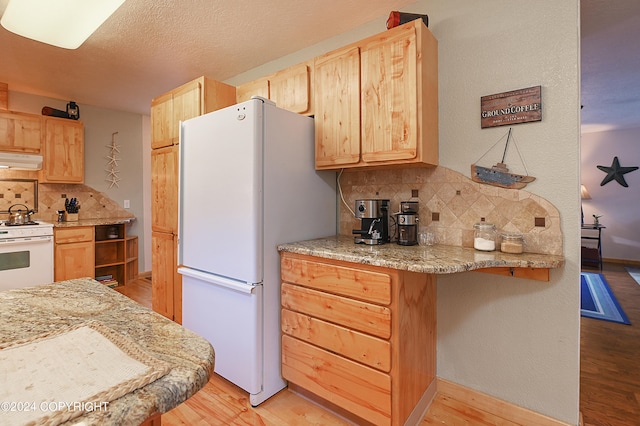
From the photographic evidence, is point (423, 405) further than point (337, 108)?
No

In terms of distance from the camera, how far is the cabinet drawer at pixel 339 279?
58.8 inches

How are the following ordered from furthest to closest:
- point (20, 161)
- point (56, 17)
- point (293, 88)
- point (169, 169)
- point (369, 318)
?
point (20, 161), point (169, 169), point (293, 88), point (369, 318), point (56, 17)

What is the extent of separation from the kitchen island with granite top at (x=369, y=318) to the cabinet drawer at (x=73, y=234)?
10.3ft

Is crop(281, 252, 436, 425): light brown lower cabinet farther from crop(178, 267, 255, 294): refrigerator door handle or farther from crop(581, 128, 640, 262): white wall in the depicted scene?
crop(581, 128, 640, 262): white wall

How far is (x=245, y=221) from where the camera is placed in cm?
183

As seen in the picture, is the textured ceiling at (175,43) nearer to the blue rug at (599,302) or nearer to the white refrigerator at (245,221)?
the white refrigerator at (245,221)

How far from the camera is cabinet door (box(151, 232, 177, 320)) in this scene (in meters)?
2.81

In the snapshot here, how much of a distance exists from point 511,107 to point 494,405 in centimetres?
167

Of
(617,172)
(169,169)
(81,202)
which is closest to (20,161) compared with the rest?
Result: (81,202)

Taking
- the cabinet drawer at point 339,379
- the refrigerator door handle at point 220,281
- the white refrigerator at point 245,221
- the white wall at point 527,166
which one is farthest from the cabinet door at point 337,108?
the cabinet drawer at point 339,379

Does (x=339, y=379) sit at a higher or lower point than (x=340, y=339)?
lower

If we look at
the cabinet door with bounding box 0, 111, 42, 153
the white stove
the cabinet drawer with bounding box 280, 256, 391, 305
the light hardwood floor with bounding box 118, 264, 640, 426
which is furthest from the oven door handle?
the cabinet drawer with bounding box 280, 256, 391, 305

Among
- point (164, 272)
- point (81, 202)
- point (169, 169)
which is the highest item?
point (169, 169)

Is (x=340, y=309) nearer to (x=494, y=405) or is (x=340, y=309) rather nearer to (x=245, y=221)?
(x=245, y=221)
